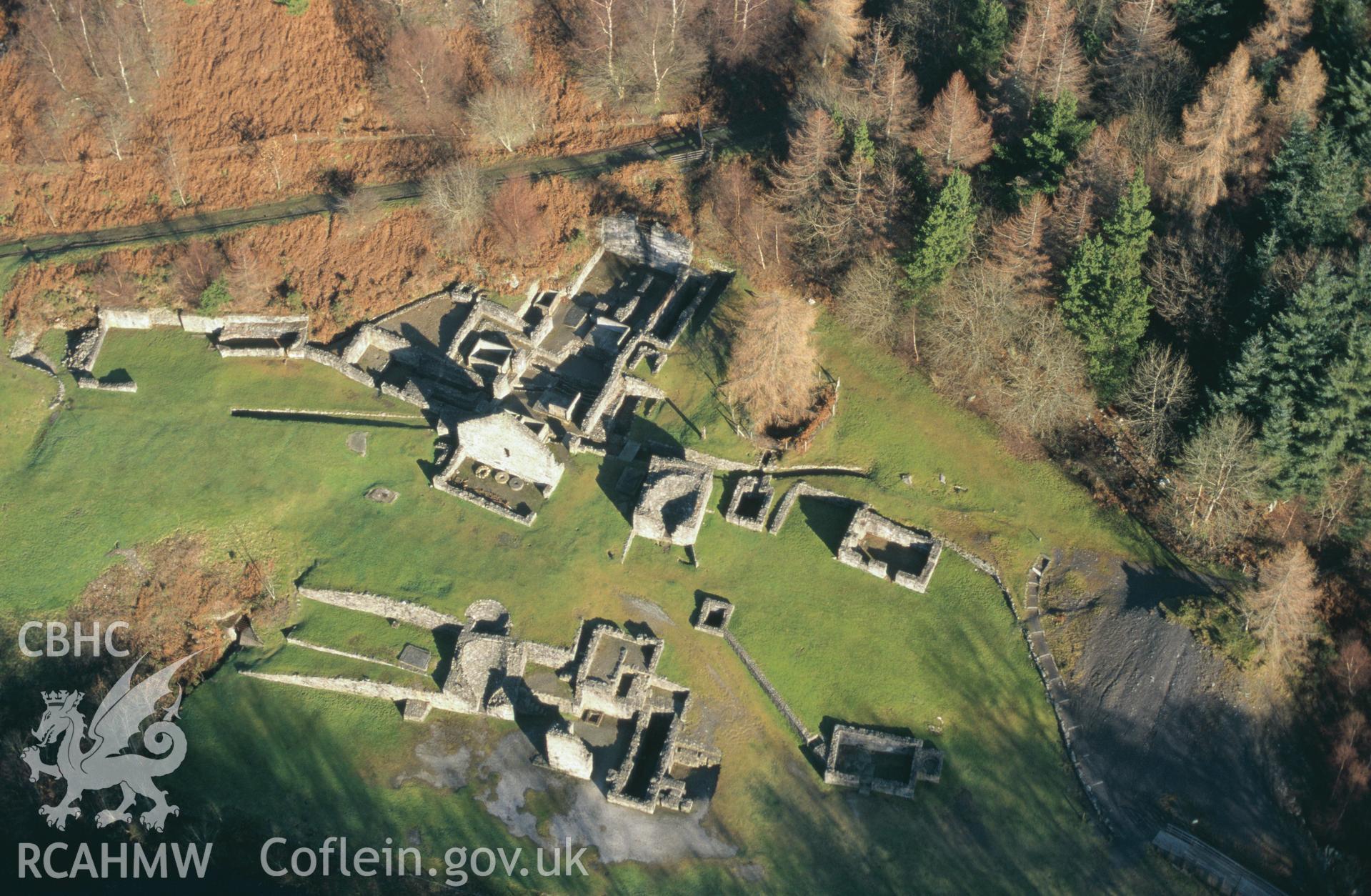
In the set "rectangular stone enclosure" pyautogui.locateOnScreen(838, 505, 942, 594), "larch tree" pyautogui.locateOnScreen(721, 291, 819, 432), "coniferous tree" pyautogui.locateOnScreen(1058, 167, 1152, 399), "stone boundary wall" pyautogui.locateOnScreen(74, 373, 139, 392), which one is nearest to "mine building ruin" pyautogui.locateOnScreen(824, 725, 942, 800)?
"rectangular stone enclosure" pyautogui.locateOnScreen(838, 505, 942, 594)

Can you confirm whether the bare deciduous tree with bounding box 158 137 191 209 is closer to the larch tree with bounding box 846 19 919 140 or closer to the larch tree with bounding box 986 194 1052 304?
the larch tree with bounding box 846 19 919 140

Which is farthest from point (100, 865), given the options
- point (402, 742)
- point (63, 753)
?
point (402, 742)

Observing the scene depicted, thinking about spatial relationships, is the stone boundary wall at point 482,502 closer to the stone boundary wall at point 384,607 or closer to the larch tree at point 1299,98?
the stone boundary wall at point 384,607

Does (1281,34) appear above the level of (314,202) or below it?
above

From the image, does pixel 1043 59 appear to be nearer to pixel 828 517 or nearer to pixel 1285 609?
pixel 828 517

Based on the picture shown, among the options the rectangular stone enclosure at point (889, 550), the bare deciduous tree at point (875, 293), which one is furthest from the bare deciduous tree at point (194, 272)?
the rectangular stone enclosure at point (889, 550)

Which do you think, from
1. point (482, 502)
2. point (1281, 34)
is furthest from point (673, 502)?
point (1281, 34)
